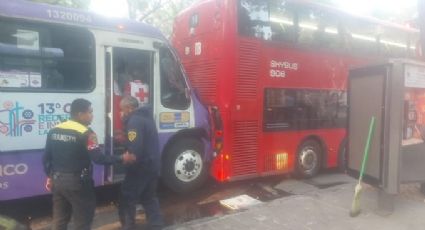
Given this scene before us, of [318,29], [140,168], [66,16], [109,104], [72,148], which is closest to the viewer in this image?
[72,148]

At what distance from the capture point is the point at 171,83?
22.8ft

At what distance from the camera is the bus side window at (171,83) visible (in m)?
6.84

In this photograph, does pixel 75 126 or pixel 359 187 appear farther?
pixel 359 187

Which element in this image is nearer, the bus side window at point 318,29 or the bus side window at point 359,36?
Answer: the bus side window at point 318,29

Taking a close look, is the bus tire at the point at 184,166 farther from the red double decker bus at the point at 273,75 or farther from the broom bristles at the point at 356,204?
the broom bristles at the point at 356,204

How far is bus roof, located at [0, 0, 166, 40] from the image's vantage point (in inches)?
210

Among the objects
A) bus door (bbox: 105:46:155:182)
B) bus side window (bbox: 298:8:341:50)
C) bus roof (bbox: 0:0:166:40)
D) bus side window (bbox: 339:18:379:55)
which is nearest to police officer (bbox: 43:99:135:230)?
bus door (bbox: 105:46:155:182)

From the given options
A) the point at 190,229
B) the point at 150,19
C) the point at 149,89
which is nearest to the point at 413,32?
the point at 149,89

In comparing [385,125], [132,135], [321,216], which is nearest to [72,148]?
[132,135]

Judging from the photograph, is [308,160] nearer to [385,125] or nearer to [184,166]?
[184,166]

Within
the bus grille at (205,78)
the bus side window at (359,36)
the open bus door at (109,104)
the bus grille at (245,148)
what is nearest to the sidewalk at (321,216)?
the bus grille at (245,148)

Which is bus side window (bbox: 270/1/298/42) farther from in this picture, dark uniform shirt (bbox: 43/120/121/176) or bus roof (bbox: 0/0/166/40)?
dark uniform shirt (bbox: 43/120/121/176)

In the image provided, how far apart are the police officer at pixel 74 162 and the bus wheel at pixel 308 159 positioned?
507 centimetres

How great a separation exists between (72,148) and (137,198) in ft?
4.06
